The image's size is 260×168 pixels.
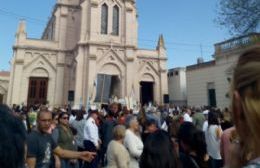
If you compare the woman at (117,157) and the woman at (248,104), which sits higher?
the woman at (248,104)

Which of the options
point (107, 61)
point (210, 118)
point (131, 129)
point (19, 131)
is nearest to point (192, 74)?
point (107, 61)

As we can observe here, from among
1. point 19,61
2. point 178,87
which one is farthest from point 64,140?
point 178,87

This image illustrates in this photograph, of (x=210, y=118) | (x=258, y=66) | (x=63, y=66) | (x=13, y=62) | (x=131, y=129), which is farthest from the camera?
(x=63, y=66)

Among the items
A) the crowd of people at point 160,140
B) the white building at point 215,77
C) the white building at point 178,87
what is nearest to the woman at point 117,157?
the crowd of people at point 160,140

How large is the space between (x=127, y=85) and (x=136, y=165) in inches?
931

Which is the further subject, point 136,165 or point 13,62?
point 13,62

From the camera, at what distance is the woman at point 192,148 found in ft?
9.71

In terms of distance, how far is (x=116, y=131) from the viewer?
4770 mm

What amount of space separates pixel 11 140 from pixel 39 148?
9.08ft

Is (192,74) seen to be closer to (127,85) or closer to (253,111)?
(127,85)

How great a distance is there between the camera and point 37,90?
28.1 meters

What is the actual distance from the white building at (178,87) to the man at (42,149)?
29.9m

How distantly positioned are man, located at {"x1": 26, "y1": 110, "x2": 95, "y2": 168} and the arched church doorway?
22095 mm

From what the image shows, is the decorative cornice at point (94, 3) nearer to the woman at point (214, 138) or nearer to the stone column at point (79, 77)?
the stone column at point (79, 77)
